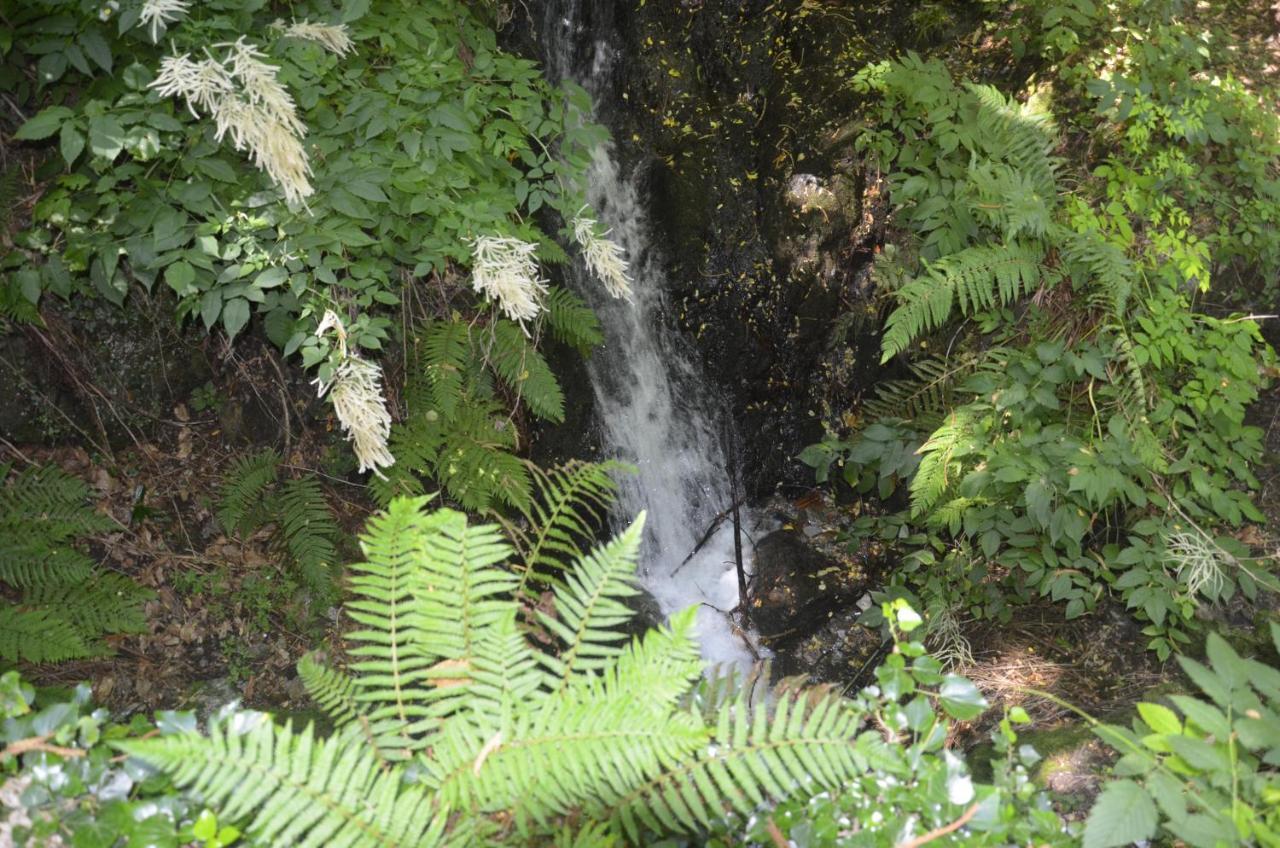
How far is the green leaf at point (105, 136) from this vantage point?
2.79 m

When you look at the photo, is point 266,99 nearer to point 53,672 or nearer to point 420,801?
point 420,801

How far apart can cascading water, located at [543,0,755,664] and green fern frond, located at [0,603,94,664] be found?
2.80 metres

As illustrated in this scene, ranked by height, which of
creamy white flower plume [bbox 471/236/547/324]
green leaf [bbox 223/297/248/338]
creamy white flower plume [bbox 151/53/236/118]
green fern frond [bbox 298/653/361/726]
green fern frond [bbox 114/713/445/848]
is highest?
creamy white flower plume [bbox 151/53/236/118]

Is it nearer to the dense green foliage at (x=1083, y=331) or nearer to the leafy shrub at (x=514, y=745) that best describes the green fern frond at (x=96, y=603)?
the leafy shrub at (x=514, y=745)

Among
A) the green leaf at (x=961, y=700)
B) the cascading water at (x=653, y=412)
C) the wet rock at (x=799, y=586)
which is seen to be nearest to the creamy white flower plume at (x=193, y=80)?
the cascading water at (x=653, y=412)

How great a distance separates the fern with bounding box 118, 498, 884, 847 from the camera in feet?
5.22

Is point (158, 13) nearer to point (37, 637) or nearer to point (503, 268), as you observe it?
point (503, 268)

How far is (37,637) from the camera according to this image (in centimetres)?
324

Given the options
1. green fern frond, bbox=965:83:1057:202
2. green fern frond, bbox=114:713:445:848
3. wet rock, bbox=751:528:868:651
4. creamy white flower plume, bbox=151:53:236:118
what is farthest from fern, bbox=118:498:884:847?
green fern frond, bbox=965:83:1057:202

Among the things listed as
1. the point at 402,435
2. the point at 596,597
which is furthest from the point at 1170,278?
the point at 402,435

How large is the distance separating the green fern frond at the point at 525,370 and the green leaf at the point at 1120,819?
3009mm

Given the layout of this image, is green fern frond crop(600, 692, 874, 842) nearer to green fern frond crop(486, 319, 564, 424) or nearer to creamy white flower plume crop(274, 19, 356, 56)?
green fern frond crop(486, 319, 564, 424)

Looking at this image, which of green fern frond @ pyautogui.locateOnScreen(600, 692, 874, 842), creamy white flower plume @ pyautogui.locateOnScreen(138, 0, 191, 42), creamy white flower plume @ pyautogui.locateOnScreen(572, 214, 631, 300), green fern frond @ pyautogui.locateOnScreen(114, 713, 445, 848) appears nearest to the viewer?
green fern frond @ pyautogui.locateOnScreen(114, 713, 445, 848)

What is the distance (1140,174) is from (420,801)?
4.33m
